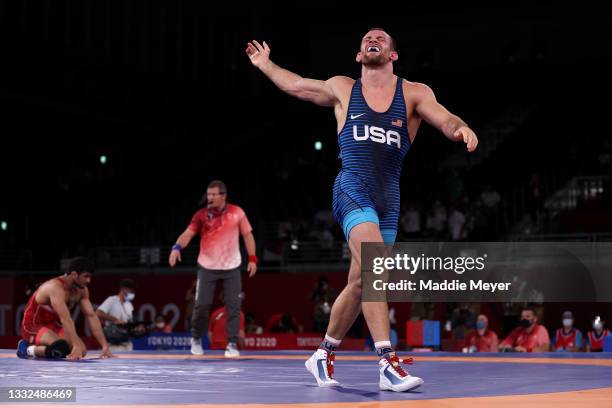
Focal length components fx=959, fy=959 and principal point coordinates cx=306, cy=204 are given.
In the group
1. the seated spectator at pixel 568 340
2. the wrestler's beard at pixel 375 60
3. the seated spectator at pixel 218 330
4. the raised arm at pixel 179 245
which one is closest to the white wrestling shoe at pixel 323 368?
the wrestler's beard at pixel 375 60

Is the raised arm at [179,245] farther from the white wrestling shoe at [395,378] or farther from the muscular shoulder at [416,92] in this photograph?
the white wrestling shoe at [395,378]

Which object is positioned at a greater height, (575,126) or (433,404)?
(575,126)

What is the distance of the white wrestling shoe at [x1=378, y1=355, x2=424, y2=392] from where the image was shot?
4.78m

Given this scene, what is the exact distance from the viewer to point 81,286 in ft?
30.2

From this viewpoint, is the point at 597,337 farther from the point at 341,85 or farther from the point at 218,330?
the point at 341,85

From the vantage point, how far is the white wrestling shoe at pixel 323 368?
206 inches

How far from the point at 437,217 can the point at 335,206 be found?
13310 mm

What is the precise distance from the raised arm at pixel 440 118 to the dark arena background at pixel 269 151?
763cm

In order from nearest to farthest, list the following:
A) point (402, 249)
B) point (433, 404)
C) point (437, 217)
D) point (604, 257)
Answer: point (433, 404), point (604, 257), point (402, 249), point (437, 217)

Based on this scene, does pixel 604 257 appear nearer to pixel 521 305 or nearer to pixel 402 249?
pixel 521 305

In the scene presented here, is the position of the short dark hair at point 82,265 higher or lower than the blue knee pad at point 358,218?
lower

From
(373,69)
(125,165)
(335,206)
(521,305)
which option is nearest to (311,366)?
(335,206)

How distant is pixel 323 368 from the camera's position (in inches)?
208

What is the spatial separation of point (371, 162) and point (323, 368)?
1.17 m
